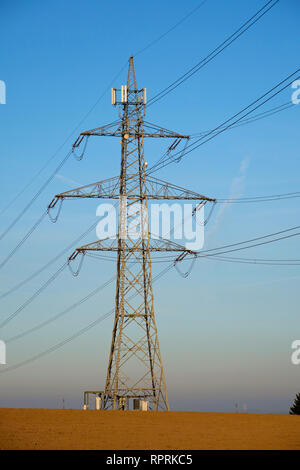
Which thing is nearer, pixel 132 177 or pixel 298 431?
pixel 298 431

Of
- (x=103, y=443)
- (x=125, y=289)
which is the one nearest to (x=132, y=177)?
(x=125, y=289)

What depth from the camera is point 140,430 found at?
3847 centimetres

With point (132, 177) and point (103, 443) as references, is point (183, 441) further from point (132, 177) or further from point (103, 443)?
point (132, 177)

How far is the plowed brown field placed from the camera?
119 feet

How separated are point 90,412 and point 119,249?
13.1m

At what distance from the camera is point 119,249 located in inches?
1994

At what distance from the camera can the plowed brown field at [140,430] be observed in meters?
36.4

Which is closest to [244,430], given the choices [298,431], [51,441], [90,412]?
[298,431]
